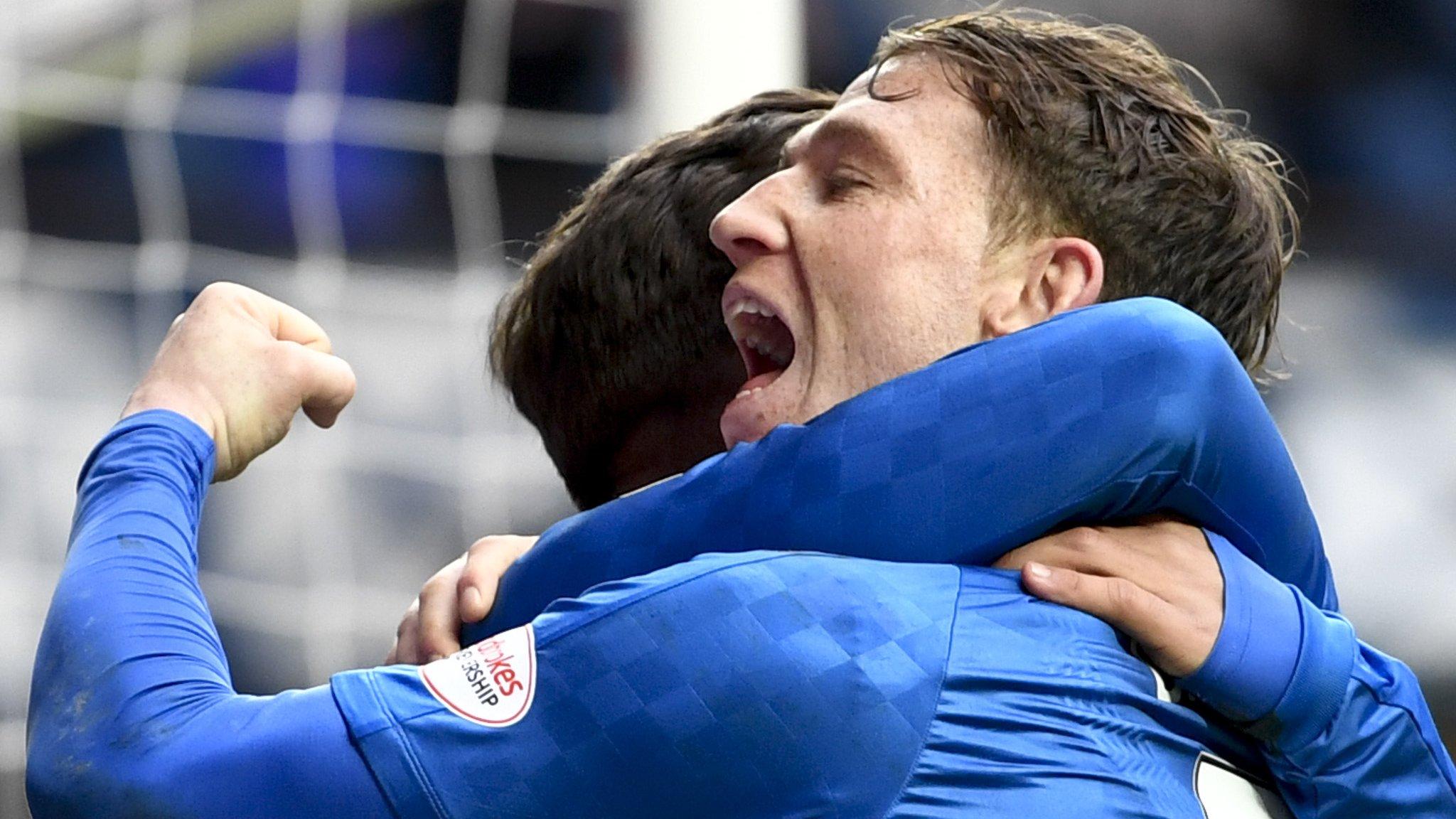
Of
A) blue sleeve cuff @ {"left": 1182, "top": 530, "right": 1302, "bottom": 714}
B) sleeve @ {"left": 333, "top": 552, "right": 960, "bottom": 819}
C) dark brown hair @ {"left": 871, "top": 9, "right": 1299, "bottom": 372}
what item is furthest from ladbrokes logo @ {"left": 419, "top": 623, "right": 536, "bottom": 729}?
dark brown hair @ {"left": 871, "top": 9, "right": 1299, "bottom": 372}

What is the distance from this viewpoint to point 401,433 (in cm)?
351

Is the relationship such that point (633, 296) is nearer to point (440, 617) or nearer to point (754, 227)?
point (754, 227)

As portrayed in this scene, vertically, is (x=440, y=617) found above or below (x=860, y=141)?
below

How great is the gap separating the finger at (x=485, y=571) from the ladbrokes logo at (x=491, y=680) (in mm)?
227

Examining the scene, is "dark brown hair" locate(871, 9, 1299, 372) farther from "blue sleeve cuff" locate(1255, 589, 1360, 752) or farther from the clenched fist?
the clenched fist

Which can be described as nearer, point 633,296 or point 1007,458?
point 1007,458

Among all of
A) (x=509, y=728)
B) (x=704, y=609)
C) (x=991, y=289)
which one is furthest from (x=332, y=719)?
(x=991, y=289)

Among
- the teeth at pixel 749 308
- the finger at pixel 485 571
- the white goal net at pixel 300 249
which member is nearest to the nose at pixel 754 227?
the teeth at pixel 749 308

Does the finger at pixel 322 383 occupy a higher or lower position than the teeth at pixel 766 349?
higher

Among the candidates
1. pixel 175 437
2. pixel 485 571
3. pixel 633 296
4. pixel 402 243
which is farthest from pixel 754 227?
pixel 402 243

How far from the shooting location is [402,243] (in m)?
3.75

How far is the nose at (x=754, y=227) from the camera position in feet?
4.00

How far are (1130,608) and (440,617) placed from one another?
47cm

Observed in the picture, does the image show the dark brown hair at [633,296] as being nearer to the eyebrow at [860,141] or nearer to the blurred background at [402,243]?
the eyebrow at [860,141]
